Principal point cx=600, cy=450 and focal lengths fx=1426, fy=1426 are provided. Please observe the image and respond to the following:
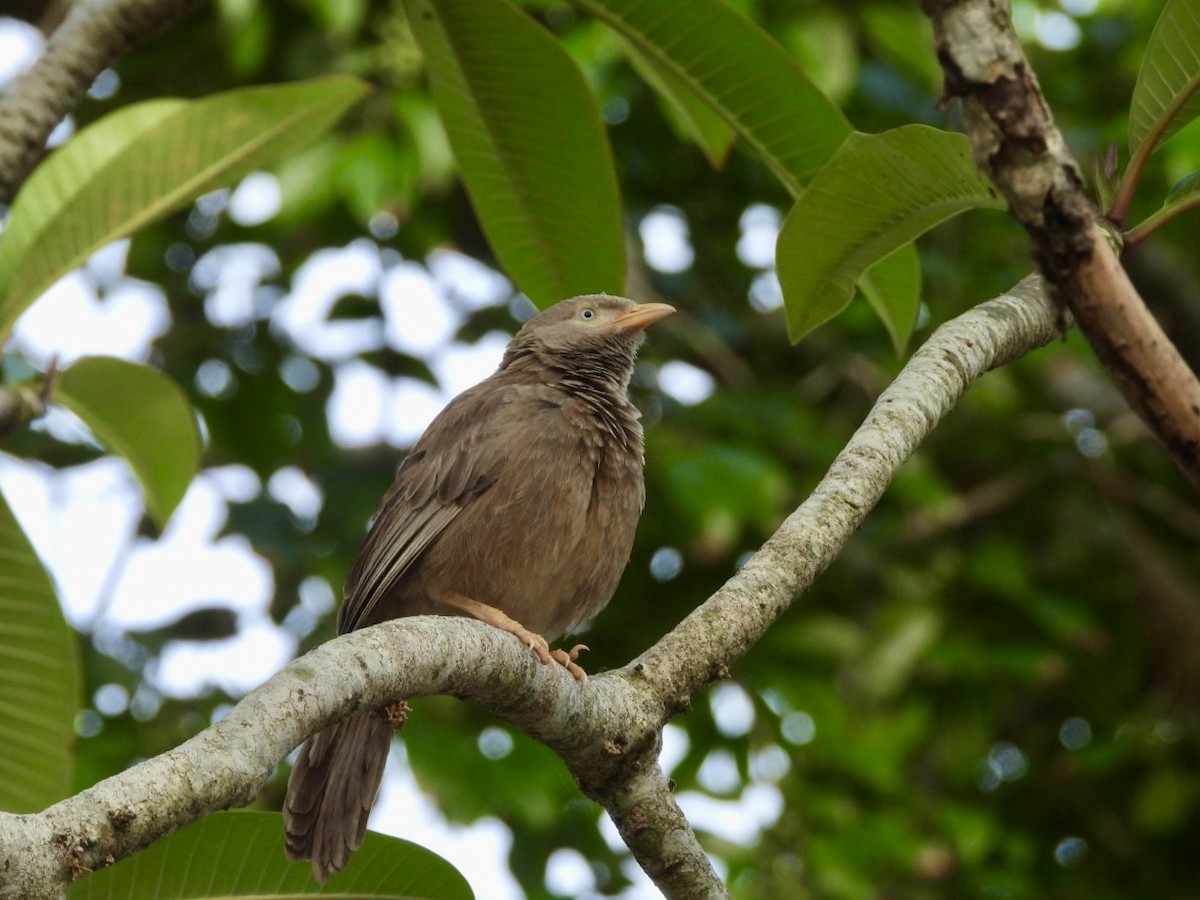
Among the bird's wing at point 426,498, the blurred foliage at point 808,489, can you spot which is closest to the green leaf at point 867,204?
the bird's wing at point 426,498

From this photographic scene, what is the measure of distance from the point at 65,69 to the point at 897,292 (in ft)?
6.69

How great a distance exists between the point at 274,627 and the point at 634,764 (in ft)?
14.1

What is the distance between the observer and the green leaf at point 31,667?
3312 millimetres

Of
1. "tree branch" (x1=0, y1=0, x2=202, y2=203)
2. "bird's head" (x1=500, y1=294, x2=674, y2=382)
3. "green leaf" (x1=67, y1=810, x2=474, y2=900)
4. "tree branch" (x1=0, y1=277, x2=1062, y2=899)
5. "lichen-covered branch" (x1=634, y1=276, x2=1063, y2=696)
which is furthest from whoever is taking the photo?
"bird's head" (x1=500, y1=294, x2=674, y2=382)

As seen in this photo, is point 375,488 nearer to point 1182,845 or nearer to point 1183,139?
point 1183,139

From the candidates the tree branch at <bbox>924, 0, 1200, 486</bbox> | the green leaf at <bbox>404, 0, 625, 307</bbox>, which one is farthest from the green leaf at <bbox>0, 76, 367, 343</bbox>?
the tree branch at <bbox>924, 0, 1200, 486</bbox>

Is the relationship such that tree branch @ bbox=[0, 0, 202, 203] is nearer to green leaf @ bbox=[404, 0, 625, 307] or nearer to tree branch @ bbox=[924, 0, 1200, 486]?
green leaf @ bbox=[404, 0, 625, 307]

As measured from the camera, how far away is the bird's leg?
10.9 ft

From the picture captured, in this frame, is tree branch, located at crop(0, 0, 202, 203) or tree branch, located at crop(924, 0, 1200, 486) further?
tree branch, located at crop(0, 0, 202, 203)

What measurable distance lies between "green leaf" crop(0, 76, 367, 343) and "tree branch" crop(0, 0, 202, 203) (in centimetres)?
16

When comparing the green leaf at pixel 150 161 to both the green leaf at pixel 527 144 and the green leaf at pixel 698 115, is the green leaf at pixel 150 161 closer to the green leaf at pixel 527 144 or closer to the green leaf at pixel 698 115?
the green leaf at pixel 527 144

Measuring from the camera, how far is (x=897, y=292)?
11.5 feet

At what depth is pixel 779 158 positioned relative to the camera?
3.39m

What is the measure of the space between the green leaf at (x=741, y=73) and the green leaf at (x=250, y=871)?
177 centimetres
